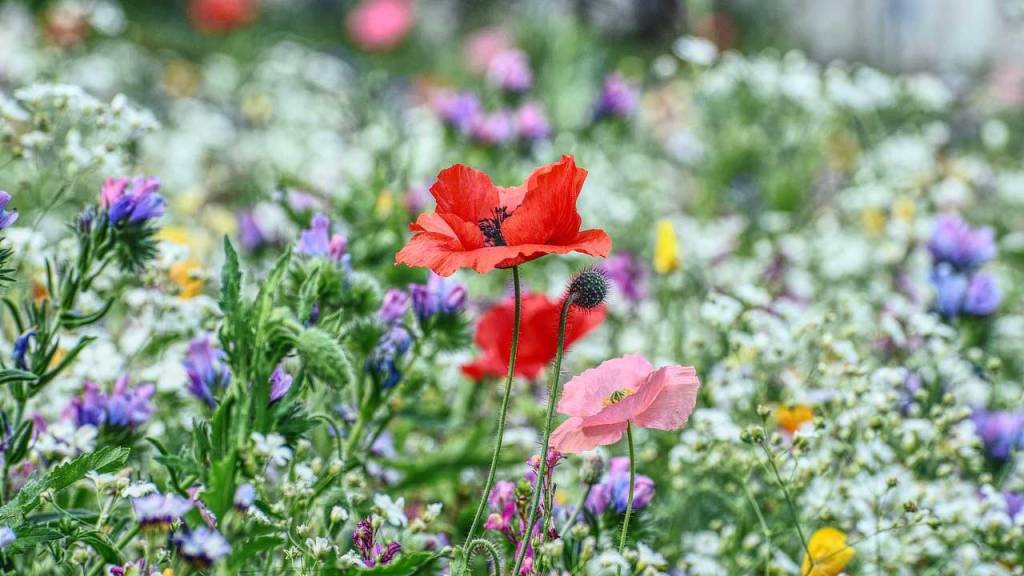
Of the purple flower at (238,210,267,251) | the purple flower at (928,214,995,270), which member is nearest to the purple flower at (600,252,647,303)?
the purple flower at (928,214,995,270)

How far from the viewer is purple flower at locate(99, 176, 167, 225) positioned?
52.0 inches

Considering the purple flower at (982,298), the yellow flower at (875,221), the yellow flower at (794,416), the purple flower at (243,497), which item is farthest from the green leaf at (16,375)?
the yellow flower at (875,221)

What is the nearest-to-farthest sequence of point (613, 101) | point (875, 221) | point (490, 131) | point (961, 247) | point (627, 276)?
point (961, 247), point (627, 276), point (490, 131), point (613, 101), point (875, 221)

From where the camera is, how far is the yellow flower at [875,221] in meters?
3.12

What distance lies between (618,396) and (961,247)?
4.12ft

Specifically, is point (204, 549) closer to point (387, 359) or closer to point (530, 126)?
point (387, 359)

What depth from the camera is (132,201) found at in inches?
52.1

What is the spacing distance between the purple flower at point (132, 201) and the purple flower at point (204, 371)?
0.57ft

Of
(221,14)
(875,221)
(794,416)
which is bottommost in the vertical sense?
(875,221)

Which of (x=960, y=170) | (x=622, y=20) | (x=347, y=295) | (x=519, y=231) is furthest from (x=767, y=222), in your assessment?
(x=622, y=20)

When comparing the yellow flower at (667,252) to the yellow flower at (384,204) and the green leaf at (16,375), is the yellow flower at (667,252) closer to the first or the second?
the yellow flower at (384,204)

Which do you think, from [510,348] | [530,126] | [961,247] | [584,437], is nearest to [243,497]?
[584,437]

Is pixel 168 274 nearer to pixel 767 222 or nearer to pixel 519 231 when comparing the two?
pixel 519 231

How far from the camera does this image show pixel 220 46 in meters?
7.27
